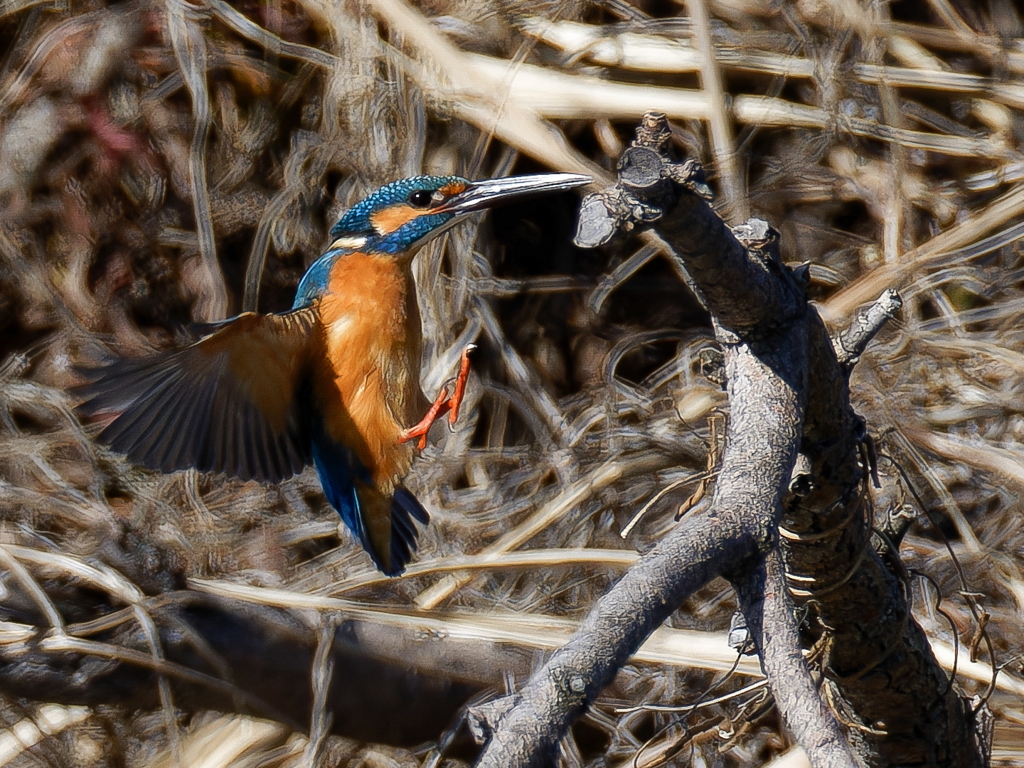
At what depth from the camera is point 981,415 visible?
217cm

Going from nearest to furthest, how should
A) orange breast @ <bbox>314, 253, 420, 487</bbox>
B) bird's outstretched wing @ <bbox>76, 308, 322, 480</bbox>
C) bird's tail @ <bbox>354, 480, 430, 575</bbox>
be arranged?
bird's outstretched wing @ <bbox>76, 308, 322, 480</bbox> < orange breast @ <bbox>314, 253, 420, 487</bbox> < bird's tail @ <bbox>354, 480, 430, 575</bbox>

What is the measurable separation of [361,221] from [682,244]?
76cm

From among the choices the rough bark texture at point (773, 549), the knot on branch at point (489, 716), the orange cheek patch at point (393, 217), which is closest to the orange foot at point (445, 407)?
the orange cheek patch at point (393, 217)

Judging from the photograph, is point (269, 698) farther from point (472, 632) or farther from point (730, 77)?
point (730, 77)

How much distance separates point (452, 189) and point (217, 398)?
16.5 inches

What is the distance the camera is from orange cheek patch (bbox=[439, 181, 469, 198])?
4.93ft

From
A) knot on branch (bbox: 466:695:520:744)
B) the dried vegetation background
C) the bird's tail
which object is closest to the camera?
knot on branch (bbox: 466:695:520:744)

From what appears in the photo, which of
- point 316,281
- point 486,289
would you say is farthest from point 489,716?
point 486,289

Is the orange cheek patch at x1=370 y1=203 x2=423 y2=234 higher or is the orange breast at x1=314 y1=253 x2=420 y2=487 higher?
the orange cheek patch at x1=370 y1=203 x2=423 y2=234

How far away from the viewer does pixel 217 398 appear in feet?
4.39

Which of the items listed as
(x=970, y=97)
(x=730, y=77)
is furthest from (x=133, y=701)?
(x=970, y=97)

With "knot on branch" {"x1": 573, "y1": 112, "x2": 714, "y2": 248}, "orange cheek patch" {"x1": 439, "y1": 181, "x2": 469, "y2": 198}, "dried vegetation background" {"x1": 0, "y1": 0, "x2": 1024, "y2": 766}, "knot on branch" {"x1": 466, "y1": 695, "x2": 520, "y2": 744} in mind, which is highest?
"knot on branch" {"x1": 573, "y1": 112, "x2": 714, "y2": 248}

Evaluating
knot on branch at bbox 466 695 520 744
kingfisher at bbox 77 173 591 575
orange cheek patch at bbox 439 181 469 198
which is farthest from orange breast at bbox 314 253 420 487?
knot on branch at bbox 466 695 520 744

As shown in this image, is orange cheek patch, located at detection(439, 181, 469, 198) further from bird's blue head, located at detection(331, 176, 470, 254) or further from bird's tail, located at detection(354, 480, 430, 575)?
bird's tail, located at detection(354, 480, 430, 575)
